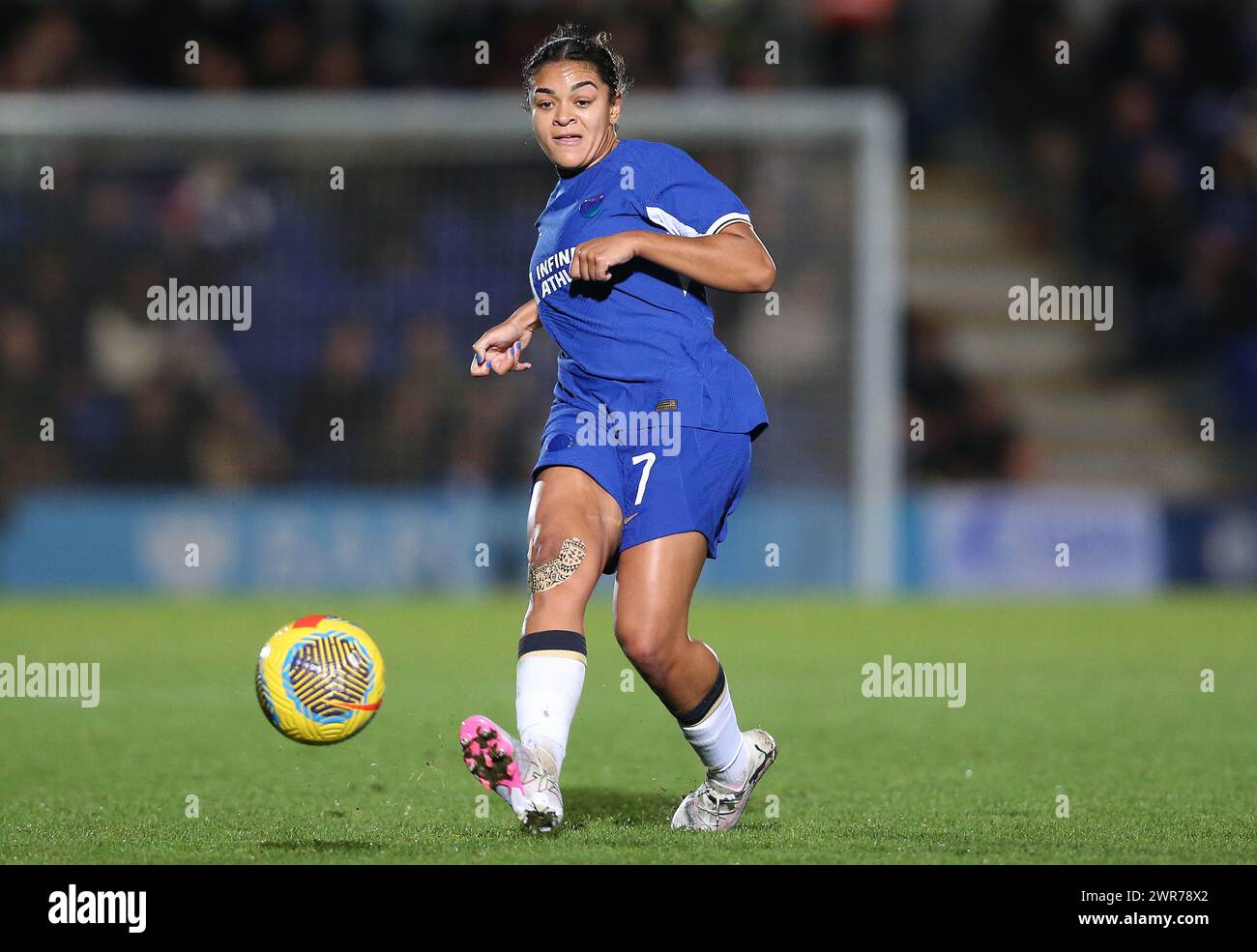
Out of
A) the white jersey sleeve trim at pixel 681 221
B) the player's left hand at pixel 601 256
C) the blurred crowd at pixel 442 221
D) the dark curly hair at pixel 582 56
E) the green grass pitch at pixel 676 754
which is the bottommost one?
the green grass pitch at pixel 676 754

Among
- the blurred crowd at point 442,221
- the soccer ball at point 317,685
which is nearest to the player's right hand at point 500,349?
the soccer ball at point 317,685

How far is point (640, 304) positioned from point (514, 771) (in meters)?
1.35

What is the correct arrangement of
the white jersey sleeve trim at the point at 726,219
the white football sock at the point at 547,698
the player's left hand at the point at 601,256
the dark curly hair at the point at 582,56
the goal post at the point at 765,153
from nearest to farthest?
the player's left hand at the point at 601,256, the white football sock at the point at 547,698, the white jersey sleeve trim at the point at 726,219, the dark curly hair at the point at 582,56, the goal post at the point at 765,153

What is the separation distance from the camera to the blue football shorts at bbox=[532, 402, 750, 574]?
15.9ft

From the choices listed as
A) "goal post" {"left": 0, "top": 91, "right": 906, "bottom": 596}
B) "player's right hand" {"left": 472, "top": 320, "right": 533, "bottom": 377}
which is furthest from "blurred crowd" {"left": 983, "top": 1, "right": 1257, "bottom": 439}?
"player's right hand" {"left": 472, "top": 320, "right": 533, "bottom": 377}

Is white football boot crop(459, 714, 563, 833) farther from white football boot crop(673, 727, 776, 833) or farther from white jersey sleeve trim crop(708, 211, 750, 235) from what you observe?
white jersey sleeve trim crop(708, 211, 750, 235)

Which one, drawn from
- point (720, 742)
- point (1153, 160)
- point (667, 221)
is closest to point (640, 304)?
point (667, 221)

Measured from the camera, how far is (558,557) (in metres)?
4.74

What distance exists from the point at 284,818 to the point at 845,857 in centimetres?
169

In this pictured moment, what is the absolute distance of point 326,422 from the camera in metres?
13.8

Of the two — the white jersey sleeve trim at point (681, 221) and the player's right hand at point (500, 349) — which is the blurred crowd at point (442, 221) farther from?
the white jersey sleeve trim at point (681, 221)

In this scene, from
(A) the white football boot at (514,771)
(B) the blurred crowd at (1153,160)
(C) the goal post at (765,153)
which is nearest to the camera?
A: (A) the white football boot at (514,771)

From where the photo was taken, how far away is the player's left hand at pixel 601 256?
4551mm

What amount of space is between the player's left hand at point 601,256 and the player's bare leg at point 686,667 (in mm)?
756
